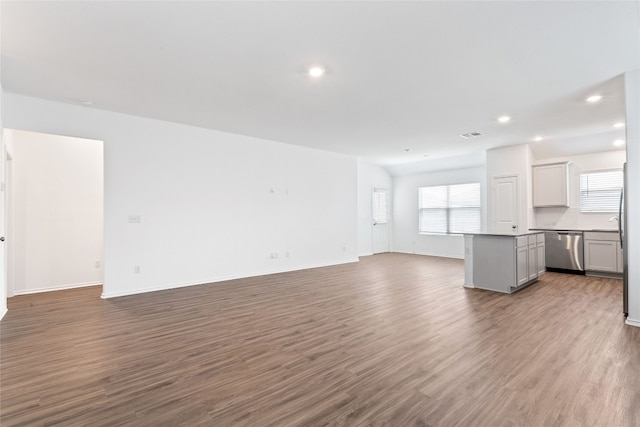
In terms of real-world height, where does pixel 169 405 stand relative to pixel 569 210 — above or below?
below

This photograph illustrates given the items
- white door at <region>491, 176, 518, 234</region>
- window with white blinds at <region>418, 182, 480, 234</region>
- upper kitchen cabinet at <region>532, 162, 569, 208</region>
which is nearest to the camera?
upper kitchen cabinet at <region>532, 162, 569, 208</region>

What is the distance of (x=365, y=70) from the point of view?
336cm

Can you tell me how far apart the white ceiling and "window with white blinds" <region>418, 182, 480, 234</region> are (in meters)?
3.53

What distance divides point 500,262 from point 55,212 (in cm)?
760

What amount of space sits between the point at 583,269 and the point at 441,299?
418cm

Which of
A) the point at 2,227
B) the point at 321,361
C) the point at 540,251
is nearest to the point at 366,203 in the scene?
the point at 540,251

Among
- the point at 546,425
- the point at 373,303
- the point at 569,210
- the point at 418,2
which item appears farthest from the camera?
the point at 569,210

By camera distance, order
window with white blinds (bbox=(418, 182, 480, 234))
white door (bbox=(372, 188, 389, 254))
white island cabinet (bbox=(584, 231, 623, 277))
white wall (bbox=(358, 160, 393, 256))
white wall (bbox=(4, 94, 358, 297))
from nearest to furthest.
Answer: white wall (bbox=(4, 94, 358, 297))
white island cabinet (bbox=(584, 231, 623, 277))
window with white blinds (bbox=(418, 182, 480, 234))
white wall (bbox=(358, 160, 393, 256))
white door (bbox=(372, 188, 389, 254))

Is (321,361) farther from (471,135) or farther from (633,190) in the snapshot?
(471,135)

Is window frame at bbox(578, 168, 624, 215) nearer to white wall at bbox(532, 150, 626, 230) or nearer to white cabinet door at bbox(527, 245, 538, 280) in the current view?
white wall at bbox(532, 150, 626, 230)

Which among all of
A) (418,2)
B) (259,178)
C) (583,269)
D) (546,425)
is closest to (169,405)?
(546,425)

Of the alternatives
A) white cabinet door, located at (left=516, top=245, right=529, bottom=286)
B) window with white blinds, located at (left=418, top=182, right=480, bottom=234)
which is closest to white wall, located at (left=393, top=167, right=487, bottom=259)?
window with white blinds, located at (left=418, top=182, right=480, bottom=234)

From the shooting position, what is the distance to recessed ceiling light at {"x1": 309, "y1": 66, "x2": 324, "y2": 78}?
331 cm

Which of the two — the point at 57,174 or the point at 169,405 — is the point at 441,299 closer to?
the point at 169,405
